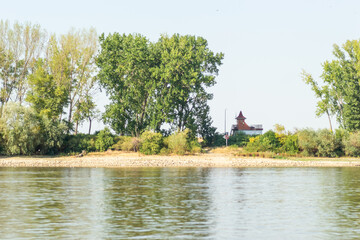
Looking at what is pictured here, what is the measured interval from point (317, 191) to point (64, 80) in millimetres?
48164

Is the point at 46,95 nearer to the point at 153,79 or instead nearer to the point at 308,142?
the point at 153,79

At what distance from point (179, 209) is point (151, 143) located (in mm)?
43938

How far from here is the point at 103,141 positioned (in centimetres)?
6881

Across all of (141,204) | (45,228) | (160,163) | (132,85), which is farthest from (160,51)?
(45,228)

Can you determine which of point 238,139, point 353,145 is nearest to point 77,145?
point 238,139

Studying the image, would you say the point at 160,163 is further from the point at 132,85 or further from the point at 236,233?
the point at 236,233

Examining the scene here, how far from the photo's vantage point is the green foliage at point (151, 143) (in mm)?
66963

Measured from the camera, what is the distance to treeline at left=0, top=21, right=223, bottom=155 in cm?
6919

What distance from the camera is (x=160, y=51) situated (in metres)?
73.1

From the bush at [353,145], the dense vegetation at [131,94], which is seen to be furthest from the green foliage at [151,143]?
the bush at [353,145]

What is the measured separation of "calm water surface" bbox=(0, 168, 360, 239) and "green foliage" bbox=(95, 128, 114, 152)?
98.7ft

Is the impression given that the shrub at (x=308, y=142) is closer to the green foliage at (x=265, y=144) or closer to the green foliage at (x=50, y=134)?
the green foliage at (x=265, y=144)

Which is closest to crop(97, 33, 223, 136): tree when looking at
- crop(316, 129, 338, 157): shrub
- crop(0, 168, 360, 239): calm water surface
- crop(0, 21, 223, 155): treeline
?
crop(0, 21, 223, 155): treeline

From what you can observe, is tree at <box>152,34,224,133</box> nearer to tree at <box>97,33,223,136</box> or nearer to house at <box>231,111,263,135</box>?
tree at <box>97,33,223,136</box>
